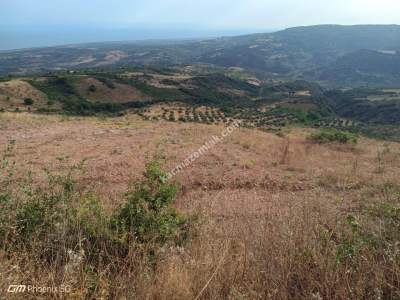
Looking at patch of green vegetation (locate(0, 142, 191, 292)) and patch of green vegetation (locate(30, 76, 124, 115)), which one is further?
patch of green vegetation (locate(30, 76, 124, 115))

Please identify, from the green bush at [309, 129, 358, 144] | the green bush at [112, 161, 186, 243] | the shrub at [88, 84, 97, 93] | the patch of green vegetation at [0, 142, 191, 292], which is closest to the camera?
the patch of green vegetation at [0, 142, 191, 292]

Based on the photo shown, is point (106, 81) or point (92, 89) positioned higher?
point (106, 81)

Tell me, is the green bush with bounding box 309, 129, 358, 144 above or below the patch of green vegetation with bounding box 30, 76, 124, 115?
above

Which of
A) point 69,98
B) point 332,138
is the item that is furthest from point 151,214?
point 69,98

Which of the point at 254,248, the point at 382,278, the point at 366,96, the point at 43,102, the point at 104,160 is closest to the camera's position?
the point at 382,278

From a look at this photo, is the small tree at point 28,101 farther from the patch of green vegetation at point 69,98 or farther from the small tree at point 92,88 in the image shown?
the small tree at point 92,88

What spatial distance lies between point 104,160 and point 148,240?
359 inches

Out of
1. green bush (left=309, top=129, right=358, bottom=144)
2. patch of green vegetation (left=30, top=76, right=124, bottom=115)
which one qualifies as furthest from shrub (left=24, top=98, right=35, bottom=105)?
green bush (left=309, top=129, right=358, bottom=144)

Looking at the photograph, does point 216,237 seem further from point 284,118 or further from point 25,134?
point 284,118

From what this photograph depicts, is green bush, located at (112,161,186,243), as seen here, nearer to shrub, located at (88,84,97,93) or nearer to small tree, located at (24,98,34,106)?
small tree, located at (24,98,34,106)

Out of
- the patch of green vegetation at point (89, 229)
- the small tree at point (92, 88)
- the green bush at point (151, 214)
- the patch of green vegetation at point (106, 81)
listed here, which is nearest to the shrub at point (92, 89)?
the small tree at point (92, 88)

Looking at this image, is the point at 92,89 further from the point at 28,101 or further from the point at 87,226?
the point at 87,226

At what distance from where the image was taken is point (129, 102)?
203ft

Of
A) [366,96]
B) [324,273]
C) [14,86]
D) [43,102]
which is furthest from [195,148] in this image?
[366,96]
